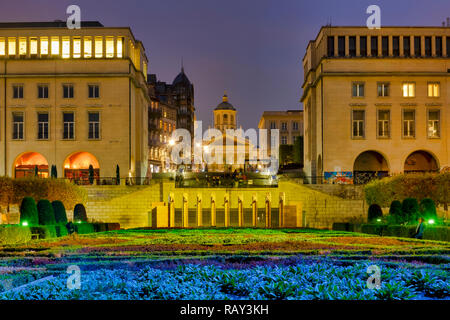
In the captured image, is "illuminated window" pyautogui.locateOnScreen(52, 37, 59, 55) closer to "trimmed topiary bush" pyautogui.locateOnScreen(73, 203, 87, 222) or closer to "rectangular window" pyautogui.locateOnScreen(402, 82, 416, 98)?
"trimmed topiary bush" pyautogui.locateOnScreen(73, 203, 87, 222)

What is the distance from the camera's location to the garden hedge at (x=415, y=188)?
1195 inches

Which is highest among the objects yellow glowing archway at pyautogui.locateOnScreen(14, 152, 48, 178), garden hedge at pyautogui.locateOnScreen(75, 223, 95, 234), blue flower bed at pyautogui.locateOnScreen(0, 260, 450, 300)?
yellow glowing archway at pyautogui.locateOnScreen(14, 152, 48, 178)

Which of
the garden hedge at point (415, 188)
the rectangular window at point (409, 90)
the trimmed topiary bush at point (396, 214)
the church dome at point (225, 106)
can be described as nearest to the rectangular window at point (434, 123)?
the rectangular window at point (409, 90)

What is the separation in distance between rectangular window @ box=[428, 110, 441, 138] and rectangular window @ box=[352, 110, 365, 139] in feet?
21.9

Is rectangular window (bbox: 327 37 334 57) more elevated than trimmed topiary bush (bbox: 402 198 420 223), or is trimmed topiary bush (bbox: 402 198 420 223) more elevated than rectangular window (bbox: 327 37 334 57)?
rectangular window (bbox: 327 37 334 57)

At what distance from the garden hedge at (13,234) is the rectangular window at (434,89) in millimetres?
43580

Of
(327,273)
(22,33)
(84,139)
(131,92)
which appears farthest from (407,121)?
(327,273)

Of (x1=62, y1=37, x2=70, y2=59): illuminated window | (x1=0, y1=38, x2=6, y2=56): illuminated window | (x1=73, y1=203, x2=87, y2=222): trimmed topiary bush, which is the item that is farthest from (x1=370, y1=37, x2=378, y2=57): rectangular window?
(x1=0, y1=38, x2=6, y2=56): illuminated window

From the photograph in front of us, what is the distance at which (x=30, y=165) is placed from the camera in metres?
53.3

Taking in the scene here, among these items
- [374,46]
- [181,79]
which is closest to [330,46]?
[374,46]

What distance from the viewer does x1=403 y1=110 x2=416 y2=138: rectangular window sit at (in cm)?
5112

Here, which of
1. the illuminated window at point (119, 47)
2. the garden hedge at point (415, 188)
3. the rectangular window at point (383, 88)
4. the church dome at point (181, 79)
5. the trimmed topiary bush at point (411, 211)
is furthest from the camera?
the church dome at point (181, 79)

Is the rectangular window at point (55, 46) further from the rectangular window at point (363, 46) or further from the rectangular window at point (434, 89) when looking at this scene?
the rectangular window at point (434, 89)
